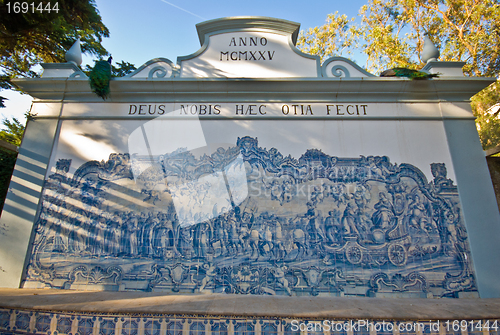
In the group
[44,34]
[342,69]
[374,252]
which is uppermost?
[44,34]

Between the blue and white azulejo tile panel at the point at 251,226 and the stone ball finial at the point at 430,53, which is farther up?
the stone ball finial at the point at 430,53

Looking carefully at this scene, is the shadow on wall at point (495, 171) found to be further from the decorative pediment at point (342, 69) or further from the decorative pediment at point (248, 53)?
the decorative pediment at point (248, 53)

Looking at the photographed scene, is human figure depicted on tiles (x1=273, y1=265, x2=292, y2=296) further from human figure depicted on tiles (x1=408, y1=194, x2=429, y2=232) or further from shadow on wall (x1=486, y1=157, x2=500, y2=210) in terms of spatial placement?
shadow on wall (x1=486, y1=157, x2=500, y2=210)

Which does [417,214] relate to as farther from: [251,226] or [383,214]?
[251,226]

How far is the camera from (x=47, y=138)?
20.3 feet

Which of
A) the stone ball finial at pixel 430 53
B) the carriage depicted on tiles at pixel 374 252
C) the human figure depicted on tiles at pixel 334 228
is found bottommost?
the carriage depicted on tiles at pixel 374 252

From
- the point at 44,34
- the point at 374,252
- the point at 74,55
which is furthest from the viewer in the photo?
the point at 44,34

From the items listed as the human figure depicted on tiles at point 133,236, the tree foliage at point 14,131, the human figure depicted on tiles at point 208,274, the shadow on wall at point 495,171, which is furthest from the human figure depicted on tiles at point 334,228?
the tree foliage at point 14,131

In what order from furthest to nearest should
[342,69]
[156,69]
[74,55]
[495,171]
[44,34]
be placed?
[44,34] < [74,55] < [156,69] < [342,69] < [495,171]

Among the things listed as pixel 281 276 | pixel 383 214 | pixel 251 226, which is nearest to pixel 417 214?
pixel 383 214

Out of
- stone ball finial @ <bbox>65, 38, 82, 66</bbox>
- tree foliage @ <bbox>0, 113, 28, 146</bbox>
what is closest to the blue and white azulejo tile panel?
stone ball finial @ <bbox>65, 38, 82, 66</bbox>

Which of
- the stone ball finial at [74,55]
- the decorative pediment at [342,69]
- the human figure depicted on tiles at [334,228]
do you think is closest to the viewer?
the human figure depicted on tiles at [334,228]

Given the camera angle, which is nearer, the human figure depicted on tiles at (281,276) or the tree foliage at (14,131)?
the human figure depicted on tiles at (281,276)

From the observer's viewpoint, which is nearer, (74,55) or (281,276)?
(281,276)
